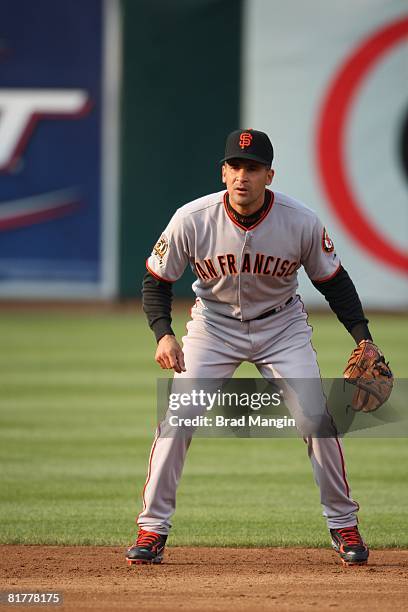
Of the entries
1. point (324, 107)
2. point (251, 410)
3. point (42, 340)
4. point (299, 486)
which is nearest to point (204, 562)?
point (251, 410)

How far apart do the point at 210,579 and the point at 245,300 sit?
3.82 feet

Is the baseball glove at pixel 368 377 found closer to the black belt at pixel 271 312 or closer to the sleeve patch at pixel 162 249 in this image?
the black belt at pixel 271 312

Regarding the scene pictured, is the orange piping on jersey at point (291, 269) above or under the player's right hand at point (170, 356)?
above

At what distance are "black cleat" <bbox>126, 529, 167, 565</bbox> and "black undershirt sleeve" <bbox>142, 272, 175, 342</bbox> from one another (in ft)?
2.72

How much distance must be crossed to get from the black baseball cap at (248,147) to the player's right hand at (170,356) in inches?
30.3

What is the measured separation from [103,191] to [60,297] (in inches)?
65.8

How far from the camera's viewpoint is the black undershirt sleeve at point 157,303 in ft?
17.2

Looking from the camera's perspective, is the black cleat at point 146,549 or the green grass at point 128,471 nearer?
the black cleat at point 146,549

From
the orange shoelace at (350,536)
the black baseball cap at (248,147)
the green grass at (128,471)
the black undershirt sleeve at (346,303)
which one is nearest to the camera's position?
the black baseball cap at (248,147)

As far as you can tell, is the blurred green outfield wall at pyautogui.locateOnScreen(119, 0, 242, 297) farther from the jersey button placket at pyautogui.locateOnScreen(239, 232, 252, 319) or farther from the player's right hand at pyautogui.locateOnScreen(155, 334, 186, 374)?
the player's right hand at pyautogui.locateOnScreen(155, 334, 186, 374)

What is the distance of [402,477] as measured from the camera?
738 centimetres

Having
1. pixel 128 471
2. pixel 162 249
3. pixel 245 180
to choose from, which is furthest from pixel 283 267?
pixel 128 471

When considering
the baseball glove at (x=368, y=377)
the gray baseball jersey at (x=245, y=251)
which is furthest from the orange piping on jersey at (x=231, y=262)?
the baseball glove at (x=368, y=377)

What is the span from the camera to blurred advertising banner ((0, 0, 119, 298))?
18172mm
